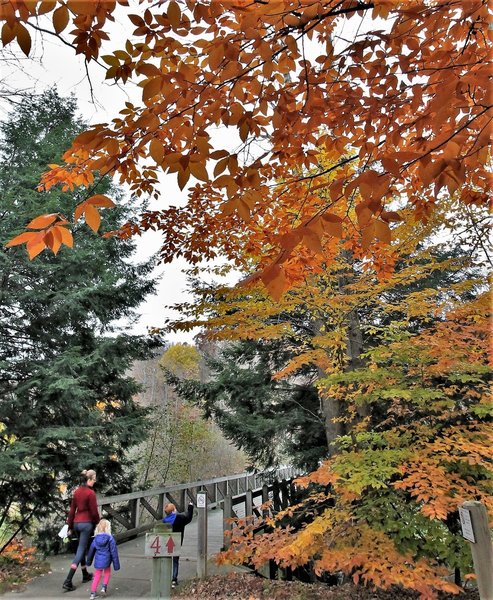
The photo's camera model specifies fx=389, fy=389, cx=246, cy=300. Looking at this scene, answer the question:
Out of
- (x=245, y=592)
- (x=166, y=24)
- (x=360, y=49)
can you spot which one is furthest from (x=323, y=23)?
(x=245, y=592)

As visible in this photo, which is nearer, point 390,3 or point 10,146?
point 390,3

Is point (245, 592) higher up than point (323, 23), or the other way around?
point (323, 23)

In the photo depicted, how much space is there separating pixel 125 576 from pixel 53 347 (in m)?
4.22

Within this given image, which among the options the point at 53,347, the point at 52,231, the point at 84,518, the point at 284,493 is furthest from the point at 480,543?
the point at 53,347

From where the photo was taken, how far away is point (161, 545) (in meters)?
3.56

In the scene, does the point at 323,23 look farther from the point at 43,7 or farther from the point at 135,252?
the point at 135,252

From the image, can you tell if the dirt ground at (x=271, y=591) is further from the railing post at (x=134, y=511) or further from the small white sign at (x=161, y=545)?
the railing post at (x=134, y=511)

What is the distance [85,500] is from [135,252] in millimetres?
6041

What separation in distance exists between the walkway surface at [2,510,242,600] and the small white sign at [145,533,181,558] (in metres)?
1.46

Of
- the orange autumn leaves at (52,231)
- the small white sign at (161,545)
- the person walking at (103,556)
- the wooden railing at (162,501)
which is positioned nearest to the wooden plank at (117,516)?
the wooden railing at (162,501)

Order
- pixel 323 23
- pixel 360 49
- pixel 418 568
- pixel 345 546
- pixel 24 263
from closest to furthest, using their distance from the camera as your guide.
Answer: pixel 360 49 → pixel 323 23 → pixel 418 568 → pixel 345 546 → pixel 24 263

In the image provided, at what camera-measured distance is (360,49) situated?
1.80m

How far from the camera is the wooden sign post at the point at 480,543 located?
237cm

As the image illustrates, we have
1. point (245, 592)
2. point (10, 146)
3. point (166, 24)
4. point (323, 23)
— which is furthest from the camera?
point (10, 146)
